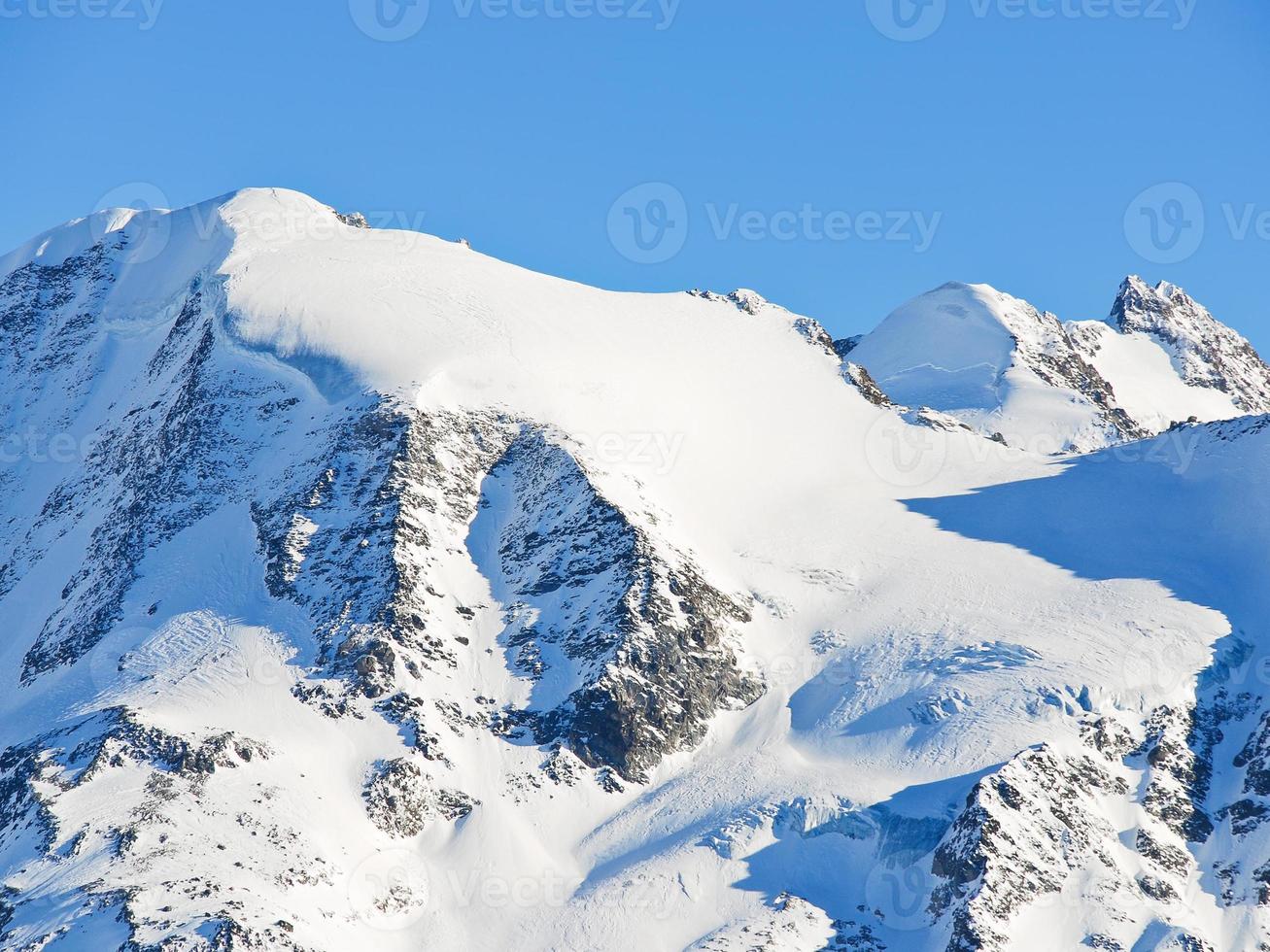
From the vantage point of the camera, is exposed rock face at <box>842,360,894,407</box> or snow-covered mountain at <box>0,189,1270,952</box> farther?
exposed rock face at <box>842,360,894,407</box>

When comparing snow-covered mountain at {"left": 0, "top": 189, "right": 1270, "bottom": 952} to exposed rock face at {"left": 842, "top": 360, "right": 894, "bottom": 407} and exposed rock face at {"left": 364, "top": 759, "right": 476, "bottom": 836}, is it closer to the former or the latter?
exposed rock face at {"left": 364, "top": 759, "right": 476, "bottom": 836}

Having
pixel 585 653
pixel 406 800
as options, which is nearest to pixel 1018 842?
pixel 585 653

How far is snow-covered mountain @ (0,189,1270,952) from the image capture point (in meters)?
85.7

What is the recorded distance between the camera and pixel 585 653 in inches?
4008

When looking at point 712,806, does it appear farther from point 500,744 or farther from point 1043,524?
point 1043,524

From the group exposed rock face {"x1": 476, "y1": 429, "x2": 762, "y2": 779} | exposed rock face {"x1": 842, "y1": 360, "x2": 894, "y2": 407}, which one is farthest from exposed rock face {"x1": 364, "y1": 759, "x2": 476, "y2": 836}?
exposed rock face {"x1": 842, "y1": 360, "x2": 894, "y2": 407}

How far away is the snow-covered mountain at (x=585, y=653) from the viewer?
85.7 meters

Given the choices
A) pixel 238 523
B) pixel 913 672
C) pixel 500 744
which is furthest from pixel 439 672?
pixel 913 672

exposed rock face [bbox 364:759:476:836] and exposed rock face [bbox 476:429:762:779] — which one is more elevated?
exposed rock face [bbox 476:429:762:779]

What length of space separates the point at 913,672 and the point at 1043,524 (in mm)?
26486

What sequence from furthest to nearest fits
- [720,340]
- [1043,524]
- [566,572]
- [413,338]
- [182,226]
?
[182,226], [720,340], [413,338], [1043,524], [566,572]

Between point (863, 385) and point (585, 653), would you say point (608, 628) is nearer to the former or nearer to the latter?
point (585, 653)

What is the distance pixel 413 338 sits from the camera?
131875mm

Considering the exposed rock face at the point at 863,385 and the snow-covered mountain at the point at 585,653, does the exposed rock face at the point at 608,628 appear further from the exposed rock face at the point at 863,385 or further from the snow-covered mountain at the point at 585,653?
the exposed rock face at the point at 863,385
